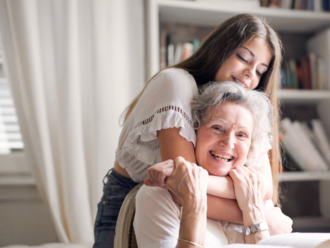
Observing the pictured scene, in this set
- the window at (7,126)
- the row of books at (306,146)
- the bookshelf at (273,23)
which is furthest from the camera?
the row of books at (306,146)

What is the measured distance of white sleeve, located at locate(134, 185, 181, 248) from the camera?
697 mm

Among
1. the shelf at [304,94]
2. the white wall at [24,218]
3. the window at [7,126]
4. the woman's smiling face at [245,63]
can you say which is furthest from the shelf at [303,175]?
the window at [7,126]

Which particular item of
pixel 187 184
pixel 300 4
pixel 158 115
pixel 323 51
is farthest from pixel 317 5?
pixel 187 184

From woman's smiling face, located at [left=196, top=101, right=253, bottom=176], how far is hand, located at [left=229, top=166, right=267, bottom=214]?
0.13ft

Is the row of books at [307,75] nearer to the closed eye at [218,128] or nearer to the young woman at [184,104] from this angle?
the young woman at [184,104]

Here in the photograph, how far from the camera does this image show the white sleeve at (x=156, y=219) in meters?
0.70

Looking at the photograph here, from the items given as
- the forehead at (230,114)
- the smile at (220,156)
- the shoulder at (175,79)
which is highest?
the shoulder at (175,79)

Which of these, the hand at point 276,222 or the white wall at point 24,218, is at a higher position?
the hand at point 276,222

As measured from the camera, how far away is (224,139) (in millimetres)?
822

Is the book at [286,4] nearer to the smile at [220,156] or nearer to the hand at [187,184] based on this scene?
the smile at [220,156]

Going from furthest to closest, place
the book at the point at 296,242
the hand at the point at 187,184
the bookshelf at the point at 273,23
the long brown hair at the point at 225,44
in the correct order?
1. the bookshelf at the point at 273,23
2. the long brown hair at the point at 225,44
3. the hand at the point at 187,184
4. the book at the point at 296,242

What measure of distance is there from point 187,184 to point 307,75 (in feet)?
5.61

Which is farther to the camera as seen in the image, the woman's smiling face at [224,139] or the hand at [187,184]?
the woman's smiling face at [224,139]

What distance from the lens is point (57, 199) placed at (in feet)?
5.31
